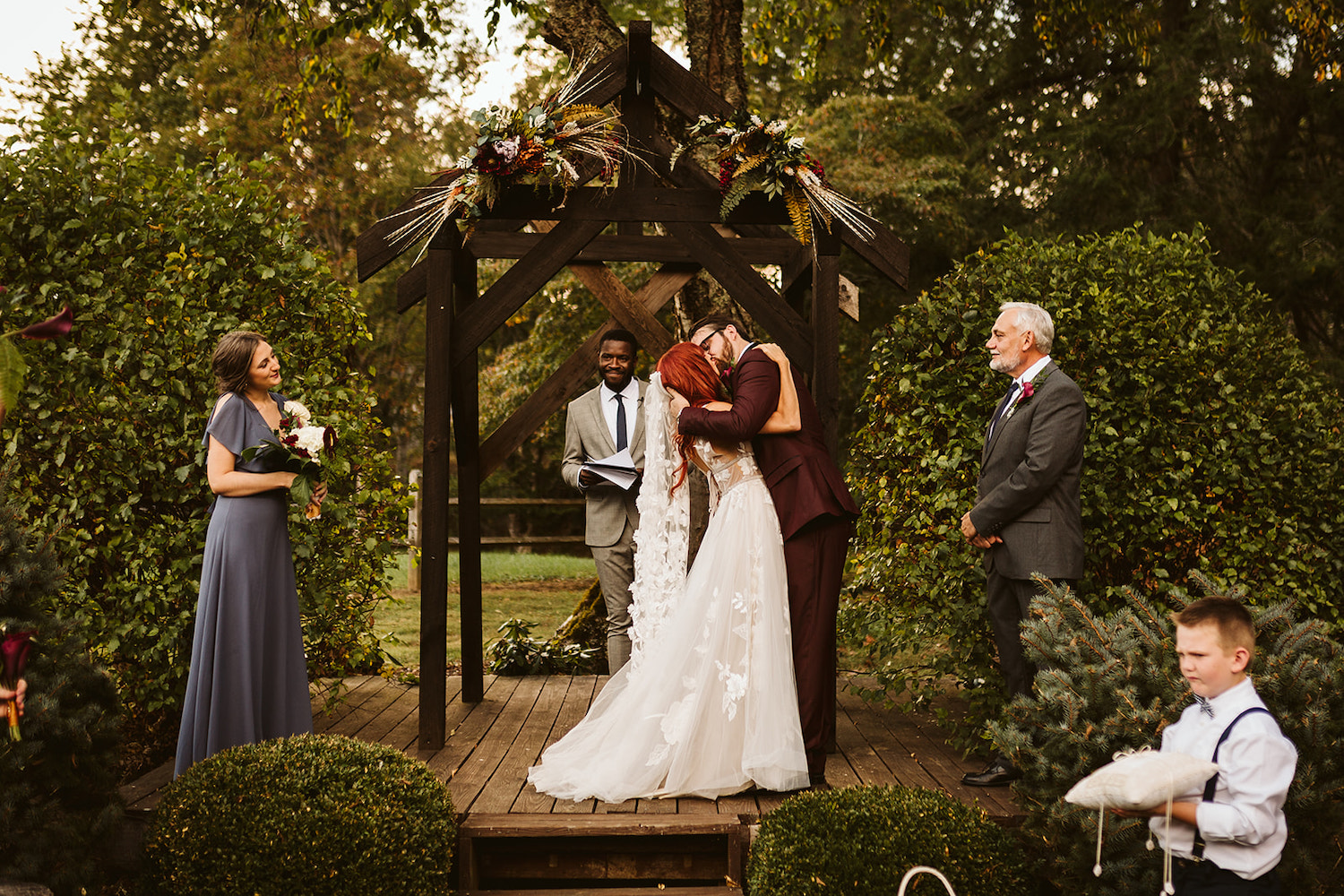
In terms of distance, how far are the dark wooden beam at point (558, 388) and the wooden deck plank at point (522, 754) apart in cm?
148

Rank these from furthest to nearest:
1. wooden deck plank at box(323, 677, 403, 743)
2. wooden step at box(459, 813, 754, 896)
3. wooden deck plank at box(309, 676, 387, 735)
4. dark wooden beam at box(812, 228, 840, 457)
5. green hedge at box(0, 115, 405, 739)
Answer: wooden deck plank at box(309, 676, 387, 735) → wooden deck plank at box(323, 677, 403, 743) → dark wooden beam at box(812, 228, 840, 457) → green hedge at box(0, 115, 405, 739) → wooden step at box(459, 813, 754, 896)

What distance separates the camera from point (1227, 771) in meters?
2.69

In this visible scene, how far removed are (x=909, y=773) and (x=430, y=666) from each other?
2.38 metres

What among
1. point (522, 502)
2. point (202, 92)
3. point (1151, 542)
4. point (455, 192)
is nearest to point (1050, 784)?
point (1151, 542)

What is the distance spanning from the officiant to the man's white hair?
231cm

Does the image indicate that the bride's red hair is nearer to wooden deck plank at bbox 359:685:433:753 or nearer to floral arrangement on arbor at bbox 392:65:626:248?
floral arrangement on arbor at bbox 392:65:626:248

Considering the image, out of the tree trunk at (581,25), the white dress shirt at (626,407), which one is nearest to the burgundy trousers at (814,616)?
the white dress shirt at (626,407)

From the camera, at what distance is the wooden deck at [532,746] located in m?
4.24

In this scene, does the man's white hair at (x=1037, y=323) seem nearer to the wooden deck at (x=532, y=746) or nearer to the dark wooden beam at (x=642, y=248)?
the wooden deck at (x=532, y=746)

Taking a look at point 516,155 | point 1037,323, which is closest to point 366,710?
point 516,155

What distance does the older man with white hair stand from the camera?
4379 mm

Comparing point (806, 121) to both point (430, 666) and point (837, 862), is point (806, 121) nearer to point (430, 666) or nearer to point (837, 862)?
point (430, 666)

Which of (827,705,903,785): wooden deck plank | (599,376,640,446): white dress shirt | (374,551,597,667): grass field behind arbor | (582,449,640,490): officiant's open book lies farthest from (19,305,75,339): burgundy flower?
(374,551,597,667): grass field behind arbor

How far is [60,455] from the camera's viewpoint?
4.88 meters
